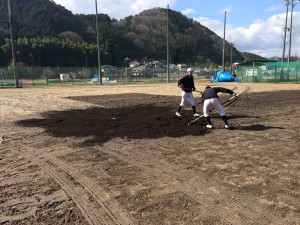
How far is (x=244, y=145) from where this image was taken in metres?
7.27

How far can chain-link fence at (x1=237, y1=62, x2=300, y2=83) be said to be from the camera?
3731 cm

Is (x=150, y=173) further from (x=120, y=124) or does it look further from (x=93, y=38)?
(x=93, y=38)

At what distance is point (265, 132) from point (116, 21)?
134416 mm

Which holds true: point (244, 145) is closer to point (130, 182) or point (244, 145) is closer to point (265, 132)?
point (265, 132)

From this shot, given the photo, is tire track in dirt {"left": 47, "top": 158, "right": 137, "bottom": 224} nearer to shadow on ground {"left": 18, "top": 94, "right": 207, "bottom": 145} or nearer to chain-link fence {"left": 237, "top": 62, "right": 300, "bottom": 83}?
shadow on ground {"left": 18, "top": 94, "right": 207, "bottom": 145}

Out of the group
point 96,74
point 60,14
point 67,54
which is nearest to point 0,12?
point 60,14

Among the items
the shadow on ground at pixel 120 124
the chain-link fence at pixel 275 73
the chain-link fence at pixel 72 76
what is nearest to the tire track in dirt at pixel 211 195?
the shadow on ground at pixel 120 124

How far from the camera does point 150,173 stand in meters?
5.55

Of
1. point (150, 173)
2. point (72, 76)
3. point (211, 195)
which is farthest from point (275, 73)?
point (211, 195)

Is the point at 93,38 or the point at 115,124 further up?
the point at 93,38

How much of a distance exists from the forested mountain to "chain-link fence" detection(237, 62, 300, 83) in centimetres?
5600

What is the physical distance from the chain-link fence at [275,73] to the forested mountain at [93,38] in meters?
56.0

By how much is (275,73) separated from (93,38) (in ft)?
277

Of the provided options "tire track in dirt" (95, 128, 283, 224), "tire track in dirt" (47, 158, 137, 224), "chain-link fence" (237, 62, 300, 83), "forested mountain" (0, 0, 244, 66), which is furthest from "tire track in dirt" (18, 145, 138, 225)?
"forested mountain" (0, 0, 244, 66)
